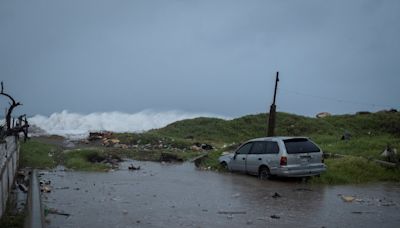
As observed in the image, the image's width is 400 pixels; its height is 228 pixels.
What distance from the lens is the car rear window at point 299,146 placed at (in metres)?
15.8

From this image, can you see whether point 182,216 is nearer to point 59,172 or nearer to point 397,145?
point 59,172

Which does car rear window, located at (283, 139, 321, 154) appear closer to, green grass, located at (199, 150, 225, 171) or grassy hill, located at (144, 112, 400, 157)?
green grass, located at (199, 150, 225, 171)

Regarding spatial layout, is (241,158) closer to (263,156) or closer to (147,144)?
(263,156)

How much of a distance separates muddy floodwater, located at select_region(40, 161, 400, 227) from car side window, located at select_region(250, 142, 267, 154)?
1036 millimetres

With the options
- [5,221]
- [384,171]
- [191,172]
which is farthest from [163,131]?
[5,221]

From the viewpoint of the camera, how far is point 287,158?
1550cm

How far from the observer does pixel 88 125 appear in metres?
51.8

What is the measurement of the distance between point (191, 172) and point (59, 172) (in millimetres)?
5117

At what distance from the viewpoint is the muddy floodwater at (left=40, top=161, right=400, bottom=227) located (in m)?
9.76

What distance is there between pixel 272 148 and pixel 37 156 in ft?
35.4

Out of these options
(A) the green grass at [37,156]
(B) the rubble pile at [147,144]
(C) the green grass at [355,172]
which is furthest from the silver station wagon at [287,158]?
(B) the rubble pile at [147,144]

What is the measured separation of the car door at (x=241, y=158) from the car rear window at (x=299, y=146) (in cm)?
207

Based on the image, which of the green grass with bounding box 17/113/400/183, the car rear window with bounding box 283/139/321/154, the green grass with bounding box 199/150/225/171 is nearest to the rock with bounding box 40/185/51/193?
the green grass with bounding box 17/113/400/183

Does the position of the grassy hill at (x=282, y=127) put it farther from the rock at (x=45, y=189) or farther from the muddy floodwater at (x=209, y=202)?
the rock at (x=45, y=189)
